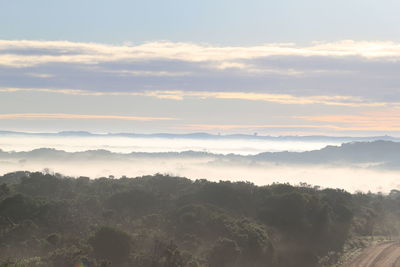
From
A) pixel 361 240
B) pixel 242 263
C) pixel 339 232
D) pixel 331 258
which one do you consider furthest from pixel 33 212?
pixel 361 240

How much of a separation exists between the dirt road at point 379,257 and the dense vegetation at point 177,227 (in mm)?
3006

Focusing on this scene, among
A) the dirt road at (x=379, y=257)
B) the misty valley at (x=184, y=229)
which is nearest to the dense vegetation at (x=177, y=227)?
the misty valley at (x=184, y=229)

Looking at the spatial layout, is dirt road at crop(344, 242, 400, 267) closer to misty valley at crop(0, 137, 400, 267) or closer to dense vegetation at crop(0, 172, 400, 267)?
misty valley at crop(0, 137, 400, 267)

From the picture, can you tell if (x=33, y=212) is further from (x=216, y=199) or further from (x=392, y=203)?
(x=392, y=203)

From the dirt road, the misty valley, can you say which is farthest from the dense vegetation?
the dirt road

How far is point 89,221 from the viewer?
6169 centimetres

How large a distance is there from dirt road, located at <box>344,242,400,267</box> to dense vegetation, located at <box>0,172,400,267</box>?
3006 mm

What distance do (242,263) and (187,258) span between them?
940 centimetres

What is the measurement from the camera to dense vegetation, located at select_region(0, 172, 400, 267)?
45.0 m

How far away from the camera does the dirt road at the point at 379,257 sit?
59.1 meters

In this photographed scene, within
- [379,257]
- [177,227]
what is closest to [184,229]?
[177,227]

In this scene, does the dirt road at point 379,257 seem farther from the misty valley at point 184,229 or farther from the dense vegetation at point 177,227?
the dense vegetation at point 177,227

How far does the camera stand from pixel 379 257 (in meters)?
63.4

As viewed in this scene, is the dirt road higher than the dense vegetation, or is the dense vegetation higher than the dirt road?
the dense vegetation
